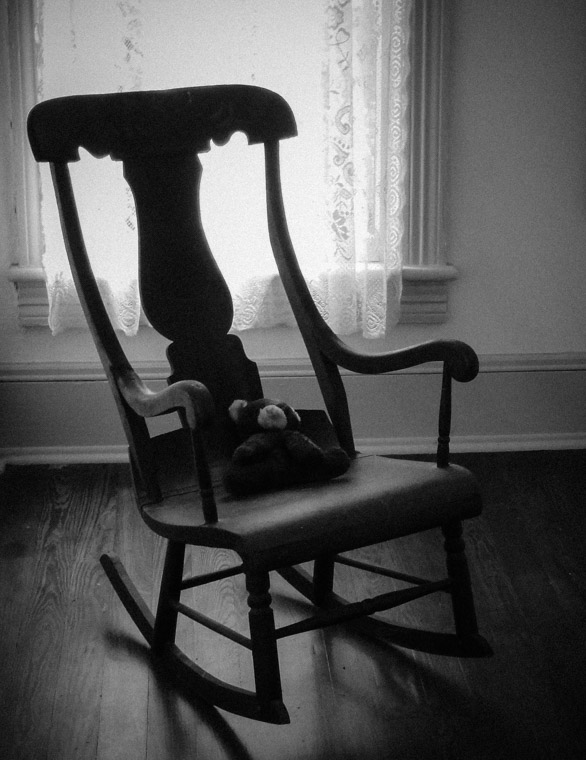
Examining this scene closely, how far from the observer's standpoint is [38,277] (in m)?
2.75

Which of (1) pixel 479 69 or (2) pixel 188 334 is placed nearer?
(2) pixel 188 334

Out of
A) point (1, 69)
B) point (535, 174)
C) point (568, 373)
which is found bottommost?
point (568, 373)

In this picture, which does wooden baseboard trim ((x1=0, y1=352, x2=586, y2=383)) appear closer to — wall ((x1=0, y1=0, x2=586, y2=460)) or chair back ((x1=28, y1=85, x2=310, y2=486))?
wall ((x1=0, y1=0, x2=586, y2=460))

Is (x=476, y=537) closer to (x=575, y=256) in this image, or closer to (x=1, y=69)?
(x=575, y=256)

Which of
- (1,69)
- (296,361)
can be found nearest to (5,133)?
(1,69)

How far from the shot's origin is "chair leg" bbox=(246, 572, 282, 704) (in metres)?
1.52

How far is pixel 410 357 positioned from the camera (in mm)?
1766

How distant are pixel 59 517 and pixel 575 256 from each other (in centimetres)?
178

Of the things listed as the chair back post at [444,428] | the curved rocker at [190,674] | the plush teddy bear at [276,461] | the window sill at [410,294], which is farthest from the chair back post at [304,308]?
the window sill at [410,294]

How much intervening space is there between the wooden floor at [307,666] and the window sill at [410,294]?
24.6 inches

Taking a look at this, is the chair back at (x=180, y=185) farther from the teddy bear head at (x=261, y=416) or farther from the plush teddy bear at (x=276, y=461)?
the plush teddy bear at (x=276, y=461)

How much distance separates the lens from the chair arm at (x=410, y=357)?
1653 millimetres

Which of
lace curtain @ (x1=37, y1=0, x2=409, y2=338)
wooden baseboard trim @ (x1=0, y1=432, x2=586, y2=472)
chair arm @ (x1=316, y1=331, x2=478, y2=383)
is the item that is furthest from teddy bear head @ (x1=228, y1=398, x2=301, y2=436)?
wooden baseboard trim @ (x1=0, y1=432, x2=586, y2=472)

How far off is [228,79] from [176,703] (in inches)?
68.4
